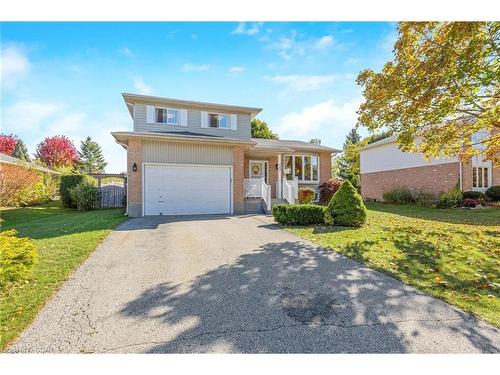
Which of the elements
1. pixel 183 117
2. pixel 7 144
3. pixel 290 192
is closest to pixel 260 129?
pixel 183 117

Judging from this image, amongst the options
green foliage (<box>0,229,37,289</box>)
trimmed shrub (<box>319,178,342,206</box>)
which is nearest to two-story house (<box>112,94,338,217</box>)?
trimmed shrub (<box>319,178,342,206</box>)

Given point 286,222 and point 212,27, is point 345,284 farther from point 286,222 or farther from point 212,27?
point 286,222

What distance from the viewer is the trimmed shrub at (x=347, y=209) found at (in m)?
9.24

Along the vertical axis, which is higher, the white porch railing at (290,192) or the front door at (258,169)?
the front door at (258,169)

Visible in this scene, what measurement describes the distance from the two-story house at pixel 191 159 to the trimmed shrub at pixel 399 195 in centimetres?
1021

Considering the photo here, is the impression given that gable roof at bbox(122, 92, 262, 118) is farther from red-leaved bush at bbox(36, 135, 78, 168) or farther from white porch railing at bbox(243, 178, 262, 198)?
red-leaved bush at bbox(36, 135, 78, 168)

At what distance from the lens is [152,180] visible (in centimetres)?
1223

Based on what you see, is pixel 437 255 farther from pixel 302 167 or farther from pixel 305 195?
pixel 302 167

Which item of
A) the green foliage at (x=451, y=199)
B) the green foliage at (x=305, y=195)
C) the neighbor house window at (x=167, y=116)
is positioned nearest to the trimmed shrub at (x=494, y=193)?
the green foliage at (x=451, y=199)

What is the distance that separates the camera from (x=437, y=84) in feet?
21.5

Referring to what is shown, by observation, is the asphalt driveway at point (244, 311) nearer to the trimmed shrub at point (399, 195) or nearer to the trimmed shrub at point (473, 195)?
the trimmed shrub at point (473, 195)

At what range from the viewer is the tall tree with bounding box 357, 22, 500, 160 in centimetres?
582
